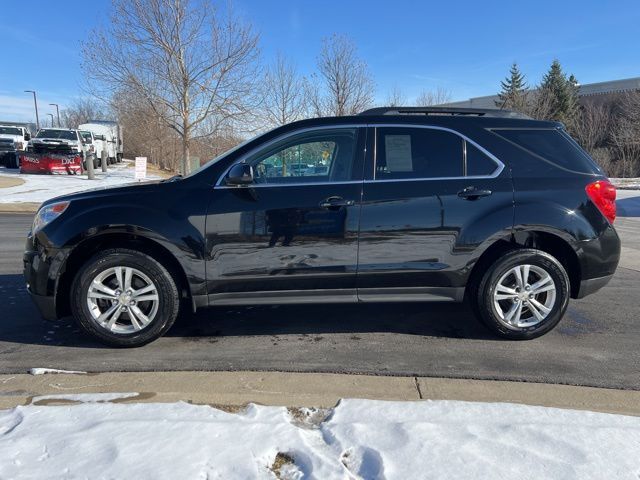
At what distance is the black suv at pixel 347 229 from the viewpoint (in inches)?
151

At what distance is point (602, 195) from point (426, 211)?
1.50m

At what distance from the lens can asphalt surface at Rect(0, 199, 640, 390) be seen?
3.65 m

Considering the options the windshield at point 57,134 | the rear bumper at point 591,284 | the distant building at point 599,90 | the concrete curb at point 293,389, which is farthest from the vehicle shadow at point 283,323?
the distant building at point 599,90

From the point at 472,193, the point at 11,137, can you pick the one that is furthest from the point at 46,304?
the point at 11,137

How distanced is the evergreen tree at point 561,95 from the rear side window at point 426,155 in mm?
40980

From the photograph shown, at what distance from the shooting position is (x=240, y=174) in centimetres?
377

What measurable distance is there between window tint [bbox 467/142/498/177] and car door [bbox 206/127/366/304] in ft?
2.94

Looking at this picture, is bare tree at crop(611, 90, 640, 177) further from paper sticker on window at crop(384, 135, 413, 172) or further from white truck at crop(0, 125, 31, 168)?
white truck at crop(0, 125, 31, 168)

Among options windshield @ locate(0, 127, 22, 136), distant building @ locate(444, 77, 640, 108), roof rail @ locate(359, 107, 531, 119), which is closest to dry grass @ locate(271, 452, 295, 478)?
roof rail @ locate(359, 107, 531, 119)

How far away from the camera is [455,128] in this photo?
4.10 meters

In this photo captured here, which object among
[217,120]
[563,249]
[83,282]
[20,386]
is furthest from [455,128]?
[217,120]

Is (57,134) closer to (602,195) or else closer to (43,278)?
(43,278)

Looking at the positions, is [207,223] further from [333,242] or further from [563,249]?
[563,249]

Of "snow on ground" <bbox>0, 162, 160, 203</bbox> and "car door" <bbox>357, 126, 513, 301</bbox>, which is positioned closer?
"car door" <bbox>357, 126, 513, 301</bbox>
